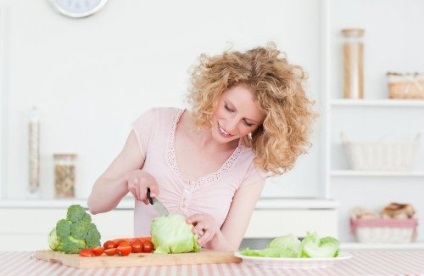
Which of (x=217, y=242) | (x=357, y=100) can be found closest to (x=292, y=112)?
(x=217, y=242)

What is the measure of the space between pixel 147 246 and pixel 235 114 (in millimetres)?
Result: 532

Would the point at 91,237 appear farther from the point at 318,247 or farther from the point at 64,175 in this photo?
the point at 64,175

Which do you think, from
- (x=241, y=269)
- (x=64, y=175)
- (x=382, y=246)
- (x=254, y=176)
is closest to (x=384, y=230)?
(x=382, y=246)

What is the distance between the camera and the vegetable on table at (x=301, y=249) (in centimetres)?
219

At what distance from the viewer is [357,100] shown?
4824 mm

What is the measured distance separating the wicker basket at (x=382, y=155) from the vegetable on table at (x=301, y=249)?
2600mm

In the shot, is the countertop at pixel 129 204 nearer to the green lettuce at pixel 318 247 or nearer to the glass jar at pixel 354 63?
the glass jar at pixel 354 63

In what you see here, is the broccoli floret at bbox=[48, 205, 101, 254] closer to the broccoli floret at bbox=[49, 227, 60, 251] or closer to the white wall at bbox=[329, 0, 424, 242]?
the broccoli floret at bbox=[49, 227, 60, 251]

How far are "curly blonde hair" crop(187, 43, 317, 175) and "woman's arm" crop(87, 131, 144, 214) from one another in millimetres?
260

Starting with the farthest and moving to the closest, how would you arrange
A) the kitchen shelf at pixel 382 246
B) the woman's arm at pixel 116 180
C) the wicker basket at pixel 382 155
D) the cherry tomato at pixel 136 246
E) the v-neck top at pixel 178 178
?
the wicker basket at pixel 382 155 → the kitchen shelf at pixel 382 246 → the v-neck top at pixel 178 178 → the woman's arm at pixel 116 180 → the cherry tomato at pixel 136 246

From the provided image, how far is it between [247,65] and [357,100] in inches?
87.5

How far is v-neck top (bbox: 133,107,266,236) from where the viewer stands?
287 centimetres

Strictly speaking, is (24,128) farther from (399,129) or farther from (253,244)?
(399,129)

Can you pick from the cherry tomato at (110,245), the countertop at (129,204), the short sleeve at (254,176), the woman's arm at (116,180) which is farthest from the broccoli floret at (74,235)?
the countertop at (129,204)
